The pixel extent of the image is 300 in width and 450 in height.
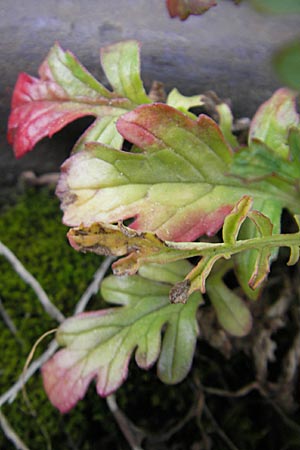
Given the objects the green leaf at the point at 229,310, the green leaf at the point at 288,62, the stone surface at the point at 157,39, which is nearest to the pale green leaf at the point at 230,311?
the green leaf at the point at 229,310

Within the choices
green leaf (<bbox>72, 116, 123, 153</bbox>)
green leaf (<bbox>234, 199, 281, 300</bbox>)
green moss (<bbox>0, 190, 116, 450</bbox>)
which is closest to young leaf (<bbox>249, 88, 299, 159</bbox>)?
green leaf (<bbox>234, 199, 281, 300</bbox>)

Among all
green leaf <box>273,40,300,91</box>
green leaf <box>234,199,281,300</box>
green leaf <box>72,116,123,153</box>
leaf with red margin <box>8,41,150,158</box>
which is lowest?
green leaf <box>234,199,281,300</box>

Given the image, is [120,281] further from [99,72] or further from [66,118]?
[99,72]

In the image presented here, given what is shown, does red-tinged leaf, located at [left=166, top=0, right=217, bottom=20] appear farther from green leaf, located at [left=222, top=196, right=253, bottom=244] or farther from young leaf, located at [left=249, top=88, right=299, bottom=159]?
green leaf, located at [left=222, top=196, right=253, bottom=244]

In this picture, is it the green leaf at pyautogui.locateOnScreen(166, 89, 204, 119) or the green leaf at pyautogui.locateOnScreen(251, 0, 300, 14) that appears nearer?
the green leaf at pyautogui.locateOnScreen(251, 0, 300, 14)

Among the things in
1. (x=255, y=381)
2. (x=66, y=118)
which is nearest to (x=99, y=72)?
(x=66, y=118)

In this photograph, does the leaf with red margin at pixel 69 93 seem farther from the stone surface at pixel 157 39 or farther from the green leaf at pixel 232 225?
the green leaf at pixel 232 225
